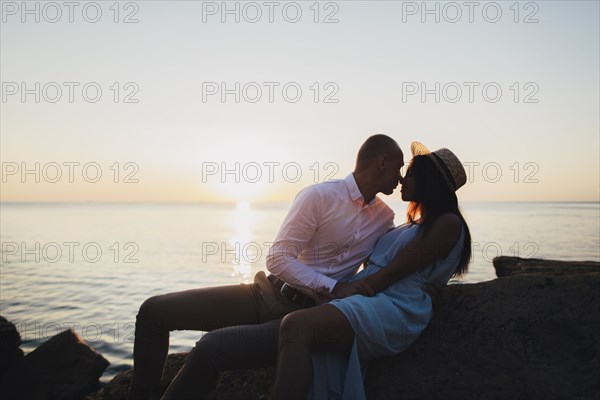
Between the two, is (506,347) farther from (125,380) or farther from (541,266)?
(125,380)

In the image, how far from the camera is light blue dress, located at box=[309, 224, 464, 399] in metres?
3.41

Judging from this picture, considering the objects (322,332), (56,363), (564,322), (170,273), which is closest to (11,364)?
(56,363)

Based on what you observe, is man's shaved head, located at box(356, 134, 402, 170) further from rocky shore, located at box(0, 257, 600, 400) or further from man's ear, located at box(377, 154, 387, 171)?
rocky shore, located at box(0, 257, 600, 400)

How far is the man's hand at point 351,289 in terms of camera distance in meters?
3.80

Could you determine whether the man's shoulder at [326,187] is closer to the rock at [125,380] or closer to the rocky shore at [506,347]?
the rocky shore at [506,347]

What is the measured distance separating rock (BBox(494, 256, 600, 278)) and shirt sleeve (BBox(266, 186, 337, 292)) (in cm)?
238

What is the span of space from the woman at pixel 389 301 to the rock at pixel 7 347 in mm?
4958

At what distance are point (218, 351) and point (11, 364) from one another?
4.52 m

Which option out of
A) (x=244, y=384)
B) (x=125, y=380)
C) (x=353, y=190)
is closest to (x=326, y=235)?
(x=353, y=190)

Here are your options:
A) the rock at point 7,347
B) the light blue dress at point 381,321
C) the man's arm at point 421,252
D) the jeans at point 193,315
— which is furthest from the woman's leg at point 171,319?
the rock at point 7,347

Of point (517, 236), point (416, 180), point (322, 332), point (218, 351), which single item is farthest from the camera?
point (517, 236)

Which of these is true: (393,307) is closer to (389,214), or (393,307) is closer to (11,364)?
(389,214)

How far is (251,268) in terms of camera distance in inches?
853

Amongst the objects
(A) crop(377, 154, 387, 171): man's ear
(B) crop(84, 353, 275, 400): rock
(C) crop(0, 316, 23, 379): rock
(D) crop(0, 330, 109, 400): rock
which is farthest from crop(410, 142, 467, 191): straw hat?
(C) crop(0, 316, 23, 379): rock
